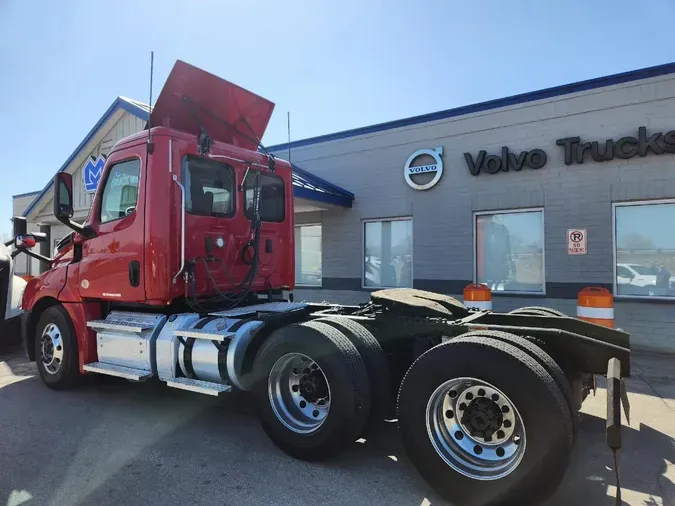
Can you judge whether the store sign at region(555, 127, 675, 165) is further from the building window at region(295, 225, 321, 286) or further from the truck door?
the truck door

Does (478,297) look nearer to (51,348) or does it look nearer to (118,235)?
(118,235)

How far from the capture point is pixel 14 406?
17.5ft

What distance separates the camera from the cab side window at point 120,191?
5.06 metres

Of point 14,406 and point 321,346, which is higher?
point 321,346

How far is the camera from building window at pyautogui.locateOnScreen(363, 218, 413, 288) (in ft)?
37.2

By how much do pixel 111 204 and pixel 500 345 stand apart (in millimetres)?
4407

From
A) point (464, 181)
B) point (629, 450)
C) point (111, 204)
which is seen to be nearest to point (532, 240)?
point (464, 181)

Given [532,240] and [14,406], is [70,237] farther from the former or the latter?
[532,240]

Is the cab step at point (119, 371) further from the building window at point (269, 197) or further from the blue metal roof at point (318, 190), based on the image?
the blue metal roof at point (318, 190)

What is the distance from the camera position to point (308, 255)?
13.1 m

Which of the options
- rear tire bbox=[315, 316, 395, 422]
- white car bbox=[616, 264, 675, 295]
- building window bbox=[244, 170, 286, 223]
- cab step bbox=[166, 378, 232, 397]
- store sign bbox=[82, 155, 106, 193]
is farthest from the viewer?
store sign bbox=[82, 155, 106, 193]

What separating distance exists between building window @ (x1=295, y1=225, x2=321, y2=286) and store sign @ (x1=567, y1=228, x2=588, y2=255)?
612 cm

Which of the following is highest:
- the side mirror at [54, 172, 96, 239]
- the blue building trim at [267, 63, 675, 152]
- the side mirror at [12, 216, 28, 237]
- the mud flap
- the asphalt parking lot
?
the blue building trim at [267, 63, 675, 152]

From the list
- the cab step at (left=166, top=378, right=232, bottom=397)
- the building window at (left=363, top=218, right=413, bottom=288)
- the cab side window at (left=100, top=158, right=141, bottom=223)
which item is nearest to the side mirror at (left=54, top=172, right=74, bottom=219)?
the cab side window at (left=100, top=158, right=141, bottom=223)
